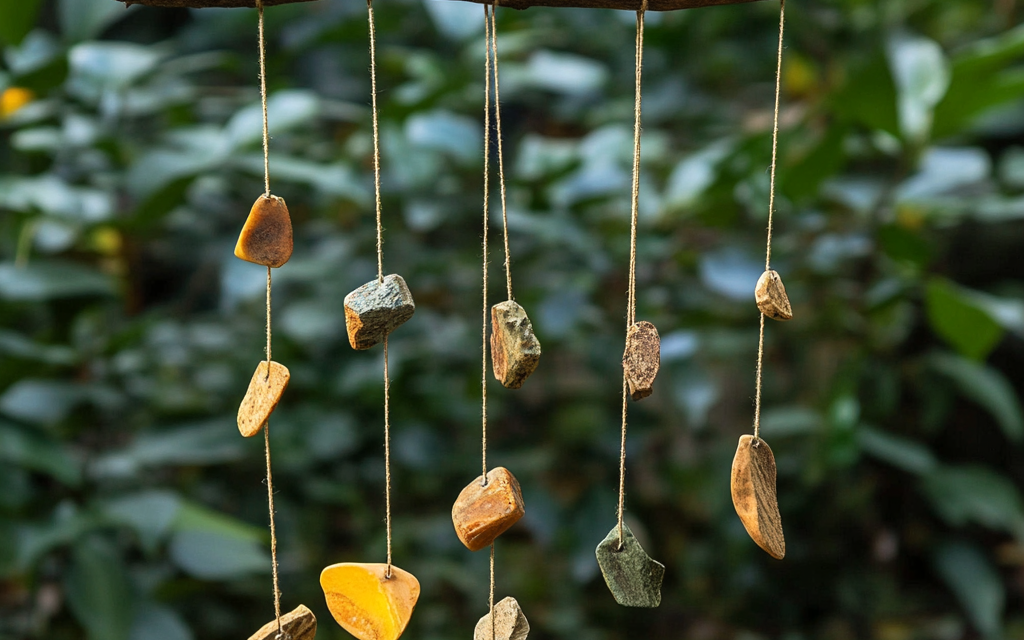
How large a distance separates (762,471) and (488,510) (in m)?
0.17

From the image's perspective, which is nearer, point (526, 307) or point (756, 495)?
point (756, 495)

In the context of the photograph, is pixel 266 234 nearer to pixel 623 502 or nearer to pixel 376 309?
Result: pixel 376 309

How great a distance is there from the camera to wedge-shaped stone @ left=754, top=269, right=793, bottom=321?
0.50 m

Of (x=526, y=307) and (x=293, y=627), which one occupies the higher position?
A: (x=526, y=307)

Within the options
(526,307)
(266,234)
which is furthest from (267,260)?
(526,307)

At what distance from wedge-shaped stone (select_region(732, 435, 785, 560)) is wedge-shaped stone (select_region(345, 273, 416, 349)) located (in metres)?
0.22

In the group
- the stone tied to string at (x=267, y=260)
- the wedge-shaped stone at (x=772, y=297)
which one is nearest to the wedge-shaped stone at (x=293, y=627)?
the stone tied to string at (x=267, y=260)

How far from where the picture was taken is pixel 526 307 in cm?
119

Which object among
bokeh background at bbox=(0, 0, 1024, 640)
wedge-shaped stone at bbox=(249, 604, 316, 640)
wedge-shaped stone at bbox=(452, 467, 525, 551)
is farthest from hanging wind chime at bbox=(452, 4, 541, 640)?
bokeh background at bbox=(0, 0, 1024, 640)

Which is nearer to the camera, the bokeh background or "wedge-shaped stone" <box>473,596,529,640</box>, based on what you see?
"wedge-shaped stone" <box>473,596,529,640</box>

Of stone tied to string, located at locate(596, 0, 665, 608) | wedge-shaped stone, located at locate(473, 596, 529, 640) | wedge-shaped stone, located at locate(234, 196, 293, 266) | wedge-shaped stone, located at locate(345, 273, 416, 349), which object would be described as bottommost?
wedge-shaped stone, located at locate(473, 596, 529, 640)

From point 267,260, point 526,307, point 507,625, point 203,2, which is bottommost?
point 507,625

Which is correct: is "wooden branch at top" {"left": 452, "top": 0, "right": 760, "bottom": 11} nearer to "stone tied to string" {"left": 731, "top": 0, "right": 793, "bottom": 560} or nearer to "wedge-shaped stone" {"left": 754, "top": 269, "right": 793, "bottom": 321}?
"stone tied to string" {"left": 731, "top": 0, "right": 793, "bottom": 560}

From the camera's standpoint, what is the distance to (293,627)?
52cm
